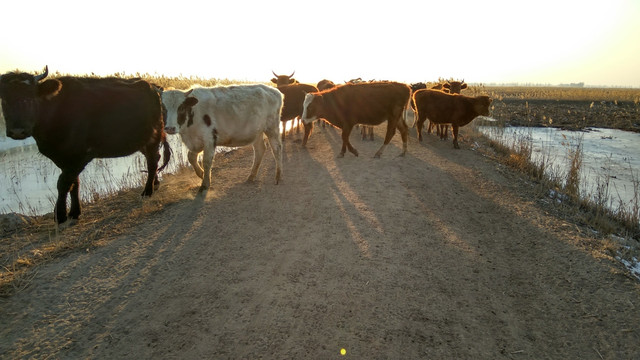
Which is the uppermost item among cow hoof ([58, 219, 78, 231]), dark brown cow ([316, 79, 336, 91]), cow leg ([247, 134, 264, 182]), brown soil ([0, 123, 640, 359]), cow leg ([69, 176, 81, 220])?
dark brown cow ([316, 79, 336, 91])

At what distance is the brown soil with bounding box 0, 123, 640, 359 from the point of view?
2.95 metres

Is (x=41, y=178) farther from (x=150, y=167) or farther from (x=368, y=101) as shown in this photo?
(x=368, y=101)

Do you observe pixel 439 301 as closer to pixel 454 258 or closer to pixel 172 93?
pixel 454 258

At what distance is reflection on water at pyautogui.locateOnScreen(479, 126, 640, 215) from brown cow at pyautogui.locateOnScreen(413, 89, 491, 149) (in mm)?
1733

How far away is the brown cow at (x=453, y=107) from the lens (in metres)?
10.8

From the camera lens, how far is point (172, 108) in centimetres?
583

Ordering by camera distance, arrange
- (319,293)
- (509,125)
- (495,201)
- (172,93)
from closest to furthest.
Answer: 1. (319,293)
2. (172,93)
3. (495,201)
4. (509,125)

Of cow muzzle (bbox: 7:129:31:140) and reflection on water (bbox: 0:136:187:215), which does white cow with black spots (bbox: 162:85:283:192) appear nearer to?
reflection on water (bbox: 0:136:187:215)

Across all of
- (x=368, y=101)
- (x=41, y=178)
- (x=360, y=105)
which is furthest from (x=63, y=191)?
(x=368, y=101)

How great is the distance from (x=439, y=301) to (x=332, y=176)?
4.46m

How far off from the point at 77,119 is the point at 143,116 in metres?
1.06

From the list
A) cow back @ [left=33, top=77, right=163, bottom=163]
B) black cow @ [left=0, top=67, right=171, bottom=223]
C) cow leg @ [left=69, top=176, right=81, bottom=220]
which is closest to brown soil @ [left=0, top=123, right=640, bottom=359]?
cow leg @ [left=69, top=176, right=81, bottom=220]

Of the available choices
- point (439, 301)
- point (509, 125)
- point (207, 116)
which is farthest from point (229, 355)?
point (509, 125)

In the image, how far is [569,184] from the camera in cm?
768
